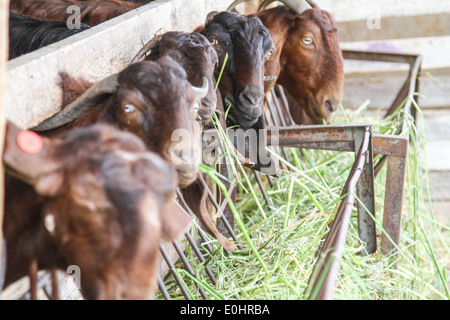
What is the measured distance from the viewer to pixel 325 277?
176 centimetres

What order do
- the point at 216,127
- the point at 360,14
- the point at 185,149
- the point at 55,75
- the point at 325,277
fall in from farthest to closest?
the point at 360,14 < the point at 216,127 < the point at 55,75 < the point at 185,149 < the point at 325,277

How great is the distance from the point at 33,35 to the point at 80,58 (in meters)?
0.76

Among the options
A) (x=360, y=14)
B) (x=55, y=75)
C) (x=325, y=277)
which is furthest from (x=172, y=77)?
(x=360, y=14)

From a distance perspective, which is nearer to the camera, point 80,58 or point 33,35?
point 80,58

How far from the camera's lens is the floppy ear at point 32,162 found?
1448 millimetres

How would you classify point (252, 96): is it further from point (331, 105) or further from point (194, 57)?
point (331, 105)

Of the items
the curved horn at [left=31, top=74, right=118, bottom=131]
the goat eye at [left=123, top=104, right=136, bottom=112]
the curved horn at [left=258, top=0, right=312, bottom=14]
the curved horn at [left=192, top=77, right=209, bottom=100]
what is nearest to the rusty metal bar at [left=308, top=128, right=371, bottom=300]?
the curved horn at [left=192, top=77, right=209, bottom=100]

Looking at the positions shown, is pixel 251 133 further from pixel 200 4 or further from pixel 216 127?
pixel 200 4

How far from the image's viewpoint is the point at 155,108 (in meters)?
2.13

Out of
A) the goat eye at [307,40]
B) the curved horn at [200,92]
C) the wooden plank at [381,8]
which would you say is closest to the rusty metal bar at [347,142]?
the curved horn at [200,92]

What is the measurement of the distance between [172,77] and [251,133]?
1.27 metres

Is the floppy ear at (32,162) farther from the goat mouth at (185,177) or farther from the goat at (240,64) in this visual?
the goat at (240,64)

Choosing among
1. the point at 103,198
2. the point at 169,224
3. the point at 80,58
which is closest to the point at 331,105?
the point at 80,58

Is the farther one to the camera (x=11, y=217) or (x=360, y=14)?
(x=360, y=14)
